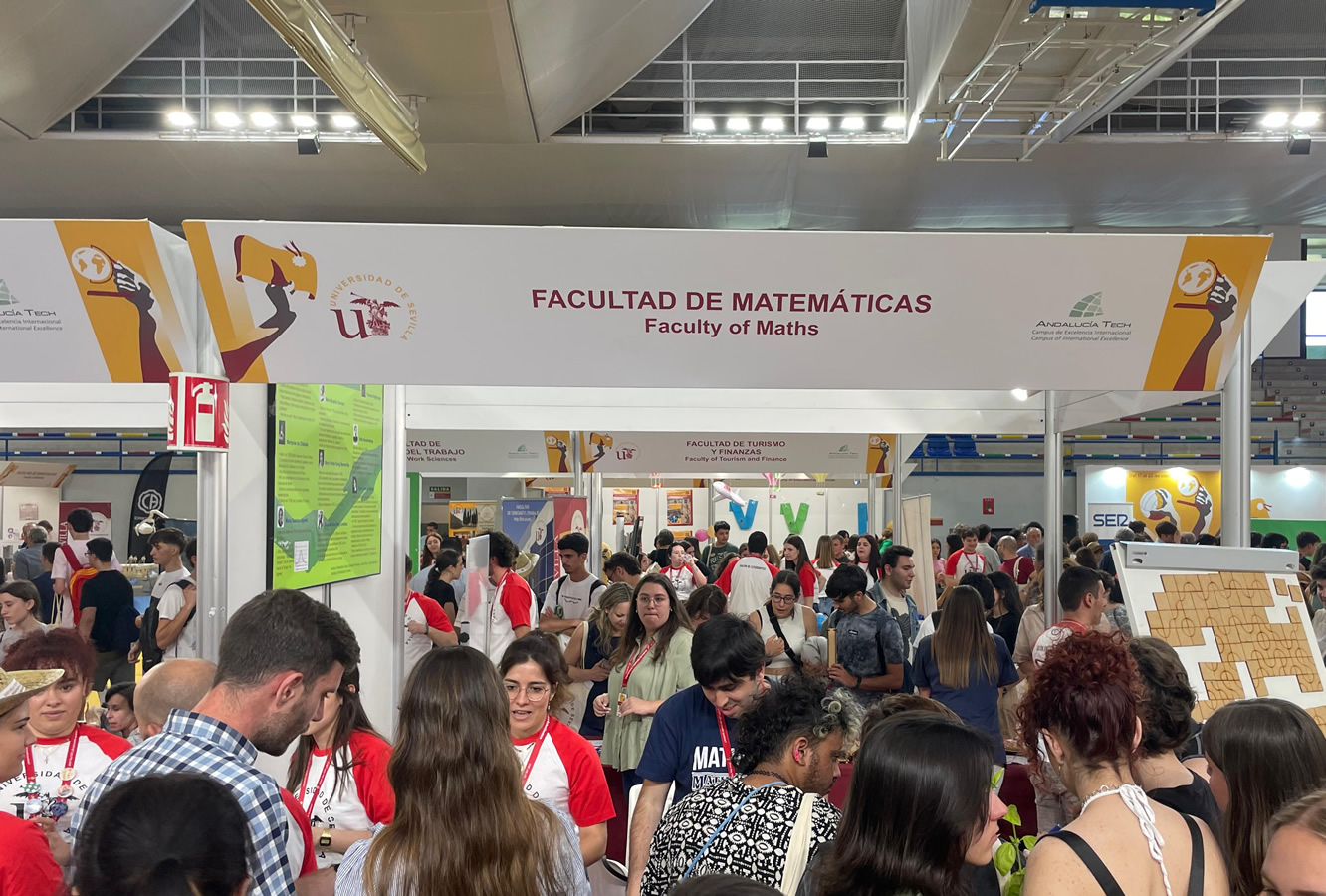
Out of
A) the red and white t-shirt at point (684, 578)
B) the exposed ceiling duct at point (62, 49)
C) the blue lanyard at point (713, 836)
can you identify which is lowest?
the red and white t-shirt at point (684, 578)

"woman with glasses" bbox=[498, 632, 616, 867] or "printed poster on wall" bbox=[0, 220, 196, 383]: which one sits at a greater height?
"printed poster on wall" bbox=[0, 220, 196, 383]

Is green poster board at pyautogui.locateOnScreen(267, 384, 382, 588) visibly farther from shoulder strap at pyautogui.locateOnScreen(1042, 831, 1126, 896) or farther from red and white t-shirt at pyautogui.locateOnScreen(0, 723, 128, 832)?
shoulder strap at pyautogui.locateOnScreen(1042, 831, 1126, 896)

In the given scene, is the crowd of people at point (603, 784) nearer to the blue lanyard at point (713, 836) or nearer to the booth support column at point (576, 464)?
the blue lanyard at point (713, 836)

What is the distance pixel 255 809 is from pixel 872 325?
2.72 meters

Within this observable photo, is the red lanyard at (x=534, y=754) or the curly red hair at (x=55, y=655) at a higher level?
the curly red hair at (x=55, y=655)

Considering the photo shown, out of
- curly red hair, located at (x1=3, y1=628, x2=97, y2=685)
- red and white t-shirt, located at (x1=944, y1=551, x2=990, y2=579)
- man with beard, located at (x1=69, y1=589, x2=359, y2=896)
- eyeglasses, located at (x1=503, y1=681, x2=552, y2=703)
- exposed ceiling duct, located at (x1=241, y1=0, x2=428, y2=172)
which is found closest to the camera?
man with beard, located at (x1=69, y1=589, x2=359, y2=896)

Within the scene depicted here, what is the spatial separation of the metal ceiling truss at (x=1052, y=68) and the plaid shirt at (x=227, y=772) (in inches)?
217

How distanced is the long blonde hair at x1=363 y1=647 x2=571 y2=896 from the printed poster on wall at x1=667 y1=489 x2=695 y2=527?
16014 millimetres

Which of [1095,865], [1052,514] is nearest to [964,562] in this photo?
[1052,514]

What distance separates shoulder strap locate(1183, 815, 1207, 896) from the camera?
5.54 feet

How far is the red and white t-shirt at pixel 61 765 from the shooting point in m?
2.61

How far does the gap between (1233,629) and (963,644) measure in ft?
3.22

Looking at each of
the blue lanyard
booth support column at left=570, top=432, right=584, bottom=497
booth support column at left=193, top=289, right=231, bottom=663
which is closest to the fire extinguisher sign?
booth support column at left=193, top=289, right=231, bottom=663

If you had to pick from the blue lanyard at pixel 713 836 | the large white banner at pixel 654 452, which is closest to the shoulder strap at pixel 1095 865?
the blue lanyard at pixel 713 836
